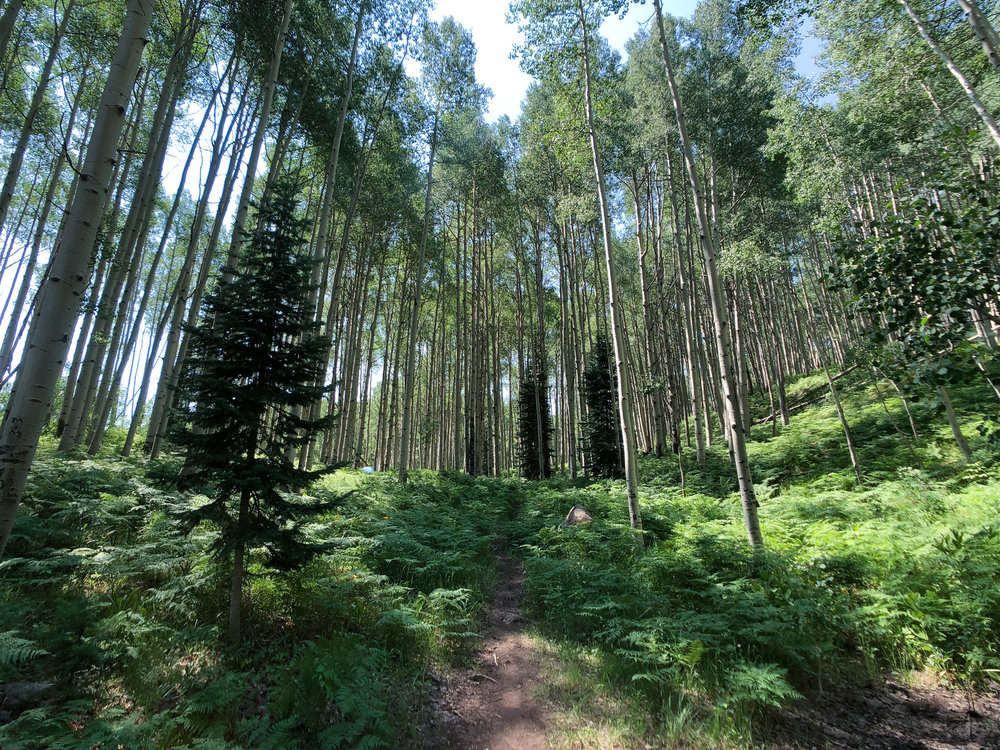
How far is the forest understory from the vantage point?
2.71 m

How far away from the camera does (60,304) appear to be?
2777 mm

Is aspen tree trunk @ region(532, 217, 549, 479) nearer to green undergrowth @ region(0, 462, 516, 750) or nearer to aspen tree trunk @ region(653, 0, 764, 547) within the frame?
aspen tree trunk @ region(653, 0, 764, 547)

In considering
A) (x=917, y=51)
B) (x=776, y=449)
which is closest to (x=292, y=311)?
(x=776, y=449)

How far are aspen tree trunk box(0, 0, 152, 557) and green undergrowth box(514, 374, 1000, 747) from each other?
4367 millimetres

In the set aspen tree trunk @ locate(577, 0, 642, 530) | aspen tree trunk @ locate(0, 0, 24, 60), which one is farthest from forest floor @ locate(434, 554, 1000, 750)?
aspen tree trunk @ locate(0, 0, 24, 60)

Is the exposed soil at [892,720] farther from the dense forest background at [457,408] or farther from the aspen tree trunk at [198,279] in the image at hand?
the aspen tree trunk at [198,279]

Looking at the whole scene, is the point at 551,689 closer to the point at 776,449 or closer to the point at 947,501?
the point at 947,501

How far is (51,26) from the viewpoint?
384 inches

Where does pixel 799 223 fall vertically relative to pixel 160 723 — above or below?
above

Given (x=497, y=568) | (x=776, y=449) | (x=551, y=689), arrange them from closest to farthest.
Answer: (x=551, y=689) → (x=497, y=568) → (x=776, y=449)

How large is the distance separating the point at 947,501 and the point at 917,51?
389 inches

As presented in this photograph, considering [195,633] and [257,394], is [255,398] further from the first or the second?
[195,633]

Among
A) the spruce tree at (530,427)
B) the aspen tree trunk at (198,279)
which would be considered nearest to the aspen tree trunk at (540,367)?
the spruce tree at (530,427)

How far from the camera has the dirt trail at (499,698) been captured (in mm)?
2949
